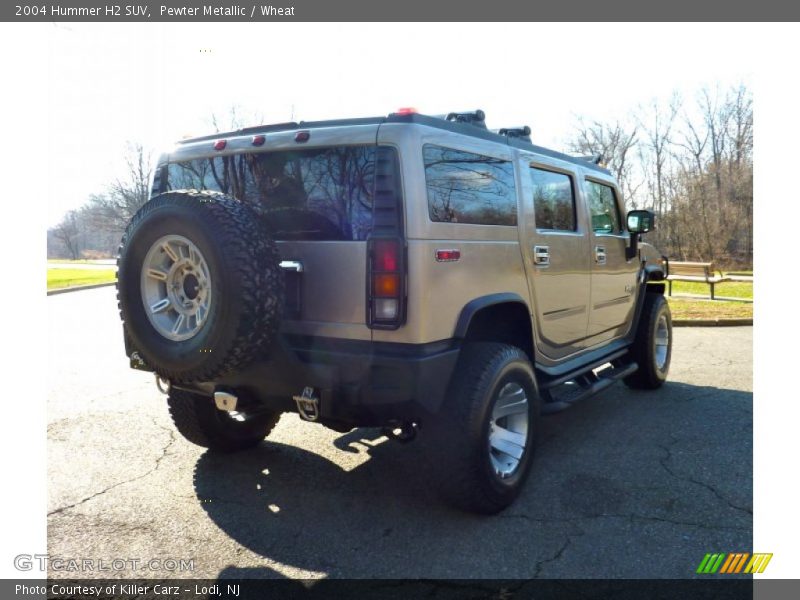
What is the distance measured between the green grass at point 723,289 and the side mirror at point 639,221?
917 cm

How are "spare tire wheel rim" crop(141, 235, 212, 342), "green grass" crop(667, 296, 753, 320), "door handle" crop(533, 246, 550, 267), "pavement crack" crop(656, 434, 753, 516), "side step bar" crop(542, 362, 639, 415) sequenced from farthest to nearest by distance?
"green grass" crop(667, 296, 753, 320)
"side step bar" crop(542, 362, 639, 415)
"door handle" crop(533, 246, 550, 267)
"pavement crack" crop(656, 434, 753, 516)
"spare tire wheel rim" crop(141, 235, 212, 342)

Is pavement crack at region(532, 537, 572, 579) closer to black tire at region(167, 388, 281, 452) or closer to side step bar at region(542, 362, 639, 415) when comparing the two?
side step bar at region(542, 362, 639, 415)

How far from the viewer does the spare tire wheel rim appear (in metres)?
3.01

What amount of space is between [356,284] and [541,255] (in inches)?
61.6

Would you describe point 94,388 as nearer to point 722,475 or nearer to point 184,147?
point 184,147

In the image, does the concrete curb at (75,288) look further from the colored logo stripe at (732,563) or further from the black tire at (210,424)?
the colored logo stripe at (732,563)

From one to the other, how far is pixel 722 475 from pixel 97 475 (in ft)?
13.6

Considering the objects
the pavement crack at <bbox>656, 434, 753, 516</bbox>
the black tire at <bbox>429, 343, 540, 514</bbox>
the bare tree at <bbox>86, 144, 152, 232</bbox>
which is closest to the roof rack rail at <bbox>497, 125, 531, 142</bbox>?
the black tire at <bbox>429, 343, 540, 514</bbox>

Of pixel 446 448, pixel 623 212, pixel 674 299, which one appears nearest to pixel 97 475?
pixel 446 448

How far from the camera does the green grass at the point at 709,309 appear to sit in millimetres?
10523

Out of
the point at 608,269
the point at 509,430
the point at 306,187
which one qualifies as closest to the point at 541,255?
the point at 509,430

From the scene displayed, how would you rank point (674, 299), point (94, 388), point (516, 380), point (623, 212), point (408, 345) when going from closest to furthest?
point (408, 345), point (516, 380), point (623, 212), point (94, 388), point (674, 299)

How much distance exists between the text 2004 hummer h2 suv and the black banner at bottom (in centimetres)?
60

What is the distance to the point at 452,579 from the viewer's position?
9.05 ft
